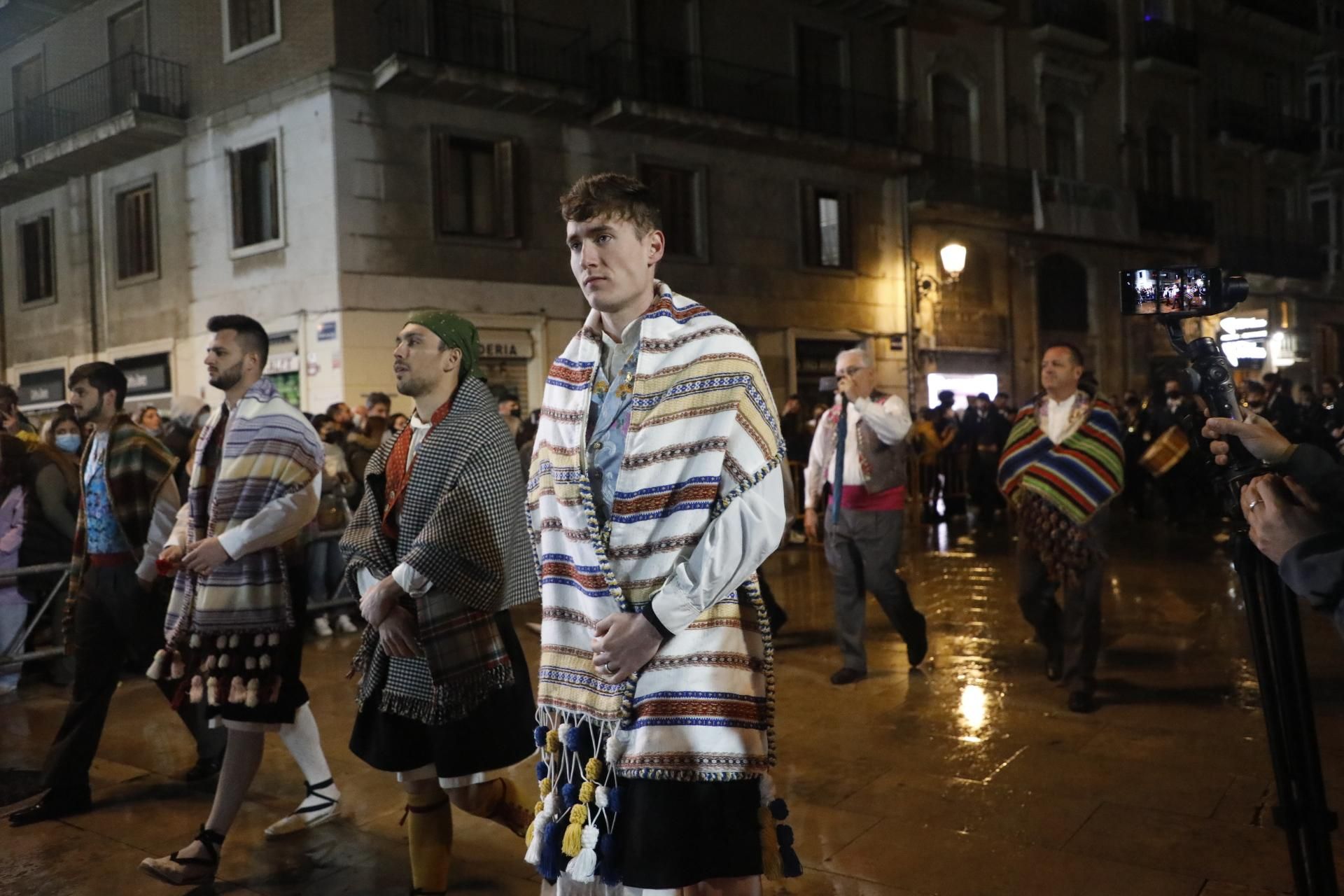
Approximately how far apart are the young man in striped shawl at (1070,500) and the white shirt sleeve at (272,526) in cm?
383

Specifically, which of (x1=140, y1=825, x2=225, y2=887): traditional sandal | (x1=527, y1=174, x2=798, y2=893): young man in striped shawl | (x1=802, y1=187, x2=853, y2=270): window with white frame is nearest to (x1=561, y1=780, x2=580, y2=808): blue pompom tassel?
(x1=527, y1=174, x2=798, y2=893): young man in striped shawl

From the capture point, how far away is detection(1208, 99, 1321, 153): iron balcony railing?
2942 centimetres

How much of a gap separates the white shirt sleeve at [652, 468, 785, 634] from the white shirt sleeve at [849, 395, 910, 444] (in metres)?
4.20

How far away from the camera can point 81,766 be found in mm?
4723

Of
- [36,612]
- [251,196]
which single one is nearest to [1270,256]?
[251,196]

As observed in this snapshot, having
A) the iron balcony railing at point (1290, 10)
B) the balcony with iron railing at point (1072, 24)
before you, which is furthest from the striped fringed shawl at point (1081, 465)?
the iron balcony railing at point (1290, 10)

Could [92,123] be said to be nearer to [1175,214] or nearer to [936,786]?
[936,786]

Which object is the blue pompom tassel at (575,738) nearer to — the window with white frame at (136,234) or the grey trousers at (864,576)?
the grey trousers at (864,576)

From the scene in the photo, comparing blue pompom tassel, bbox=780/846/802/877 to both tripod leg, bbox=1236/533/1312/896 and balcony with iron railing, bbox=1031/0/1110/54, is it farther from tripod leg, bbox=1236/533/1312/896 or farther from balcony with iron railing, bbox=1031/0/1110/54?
balcony with iron railing, bbox=1031/0/1110/54

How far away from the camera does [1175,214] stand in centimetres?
2702

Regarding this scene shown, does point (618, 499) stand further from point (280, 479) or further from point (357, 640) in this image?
point (357, 640)

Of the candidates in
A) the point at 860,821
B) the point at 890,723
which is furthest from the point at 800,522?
the point at 860,821

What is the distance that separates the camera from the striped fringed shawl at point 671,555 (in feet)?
7.84

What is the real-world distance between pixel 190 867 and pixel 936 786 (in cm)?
288
